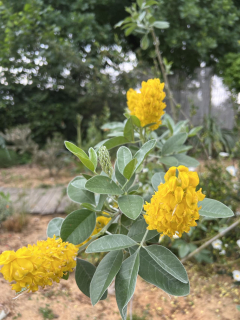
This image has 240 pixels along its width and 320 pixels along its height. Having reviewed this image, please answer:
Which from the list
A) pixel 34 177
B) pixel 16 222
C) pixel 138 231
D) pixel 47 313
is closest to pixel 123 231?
pixel 138 231

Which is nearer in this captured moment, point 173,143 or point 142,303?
point 173,143

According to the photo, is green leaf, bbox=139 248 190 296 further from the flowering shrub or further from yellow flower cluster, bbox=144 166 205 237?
yellow flower cluster, bbox=144 166 205 237

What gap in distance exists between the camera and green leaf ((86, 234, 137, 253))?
20.4 inches

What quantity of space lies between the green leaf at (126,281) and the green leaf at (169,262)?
0.04 metres

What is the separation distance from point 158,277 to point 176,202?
249mm

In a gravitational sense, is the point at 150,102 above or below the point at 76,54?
above

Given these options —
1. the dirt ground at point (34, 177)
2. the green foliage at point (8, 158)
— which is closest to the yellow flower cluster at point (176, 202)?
the dirt ground at point (34, 177)

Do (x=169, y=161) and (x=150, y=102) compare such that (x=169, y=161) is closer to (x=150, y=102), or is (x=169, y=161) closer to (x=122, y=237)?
(x=150, y=102)

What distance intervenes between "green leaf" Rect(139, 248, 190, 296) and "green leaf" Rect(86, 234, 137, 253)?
10 centimetres

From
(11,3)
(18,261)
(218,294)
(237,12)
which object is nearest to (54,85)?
(11,3)

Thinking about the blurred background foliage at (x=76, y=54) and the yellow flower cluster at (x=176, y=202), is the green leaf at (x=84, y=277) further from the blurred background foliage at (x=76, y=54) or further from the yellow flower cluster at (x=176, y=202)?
the blurred background foliage at (x=76, y=54)

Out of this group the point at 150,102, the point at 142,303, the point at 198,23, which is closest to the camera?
the point at 150,102

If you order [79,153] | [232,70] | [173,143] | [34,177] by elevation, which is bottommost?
[34,177]

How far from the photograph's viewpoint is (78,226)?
2.16ft
